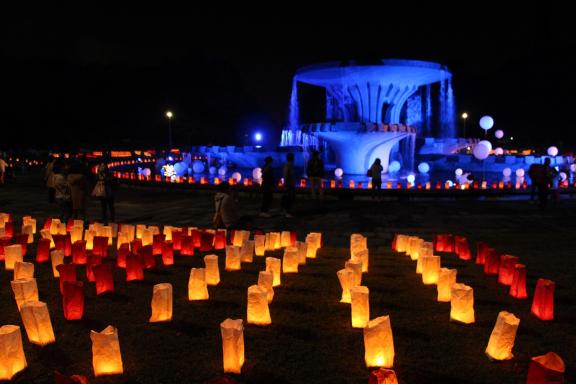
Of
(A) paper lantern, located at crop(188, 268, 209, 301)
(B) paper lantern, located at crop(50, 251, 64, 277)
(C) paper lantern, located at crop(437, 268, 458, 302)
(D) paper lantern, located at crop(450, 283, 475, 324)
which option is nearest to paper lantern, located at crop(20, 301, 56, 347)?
(A) paper lantern, located at crop(188, 268, 209, 301)

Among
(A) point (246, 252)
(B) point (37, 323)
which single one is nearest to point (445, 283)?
(A) point (246, 252)

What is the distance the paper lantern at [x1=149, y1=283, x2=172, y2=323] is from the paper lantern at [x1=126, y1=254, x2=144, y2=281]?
1.46 meters

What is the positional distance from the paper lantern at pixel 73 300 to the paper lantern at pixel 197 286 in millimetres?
1090

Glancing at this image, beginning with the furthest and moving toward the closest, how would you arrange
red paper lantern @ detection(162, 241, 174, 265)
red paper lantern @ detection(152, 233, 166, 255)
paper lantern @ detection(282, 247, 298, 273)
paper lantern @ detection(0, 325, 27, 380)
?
1. red paper lantern @ detection(152, 233, 166, 255)
2. red paper lantern @ detection(162, 241, 174, 265)
3. paper lantern @ detection(282, 247, 298, 273)
4. paper lantern @ detection(0, 325, 27, 380)

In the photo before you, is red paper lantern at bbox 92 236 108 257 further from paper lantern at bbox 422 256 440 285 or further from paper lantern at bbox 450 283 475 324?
paper lantern at bbox 450 283 475 324

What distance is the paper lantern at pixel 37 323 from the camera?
13.6 feet

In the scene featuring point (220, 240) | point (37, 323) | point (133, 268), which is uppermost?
point (220, 240)

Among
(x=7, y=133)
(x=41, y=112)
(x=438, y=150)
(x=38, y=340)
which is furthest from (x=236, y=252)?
(x=41, y=112)

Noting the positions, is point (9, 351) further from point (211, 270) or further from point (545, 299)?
point (545, 299)

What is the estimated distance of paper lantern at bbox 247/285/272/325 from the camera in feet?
15.3

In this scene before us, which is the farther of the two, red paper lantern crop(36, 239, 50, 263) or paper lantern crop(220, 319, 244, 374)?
red paper lantern crop(36, 239, 50, 263)

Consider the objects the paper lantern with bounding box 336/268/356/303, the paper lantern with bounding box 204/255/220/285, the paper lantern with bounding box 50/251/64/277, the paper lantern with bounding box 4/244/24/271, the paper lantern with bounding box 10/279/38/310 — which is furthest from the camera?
the paper lantern with bounding box 4/244/24/271

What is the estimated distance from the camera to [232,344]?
147 inches

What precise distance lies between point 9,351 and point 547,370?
3443mm
